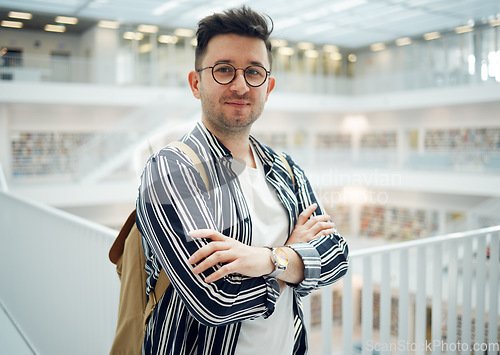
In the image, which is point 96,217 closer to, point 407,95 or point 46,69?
point 46,69

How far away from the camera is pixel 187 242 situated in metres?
0.86

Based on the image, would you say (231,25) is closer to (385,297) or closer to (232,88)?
(232,88)

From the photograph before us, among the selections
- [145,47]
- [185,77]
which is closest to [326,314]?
[185,77]

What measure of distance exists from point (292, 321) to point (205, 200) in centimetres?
37

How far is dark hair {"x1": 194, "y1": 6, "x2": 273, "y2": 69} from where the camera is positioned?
0.96 meters

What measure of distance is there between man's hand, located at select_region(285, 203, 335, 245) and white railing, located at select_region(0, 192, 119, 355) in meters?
0.70

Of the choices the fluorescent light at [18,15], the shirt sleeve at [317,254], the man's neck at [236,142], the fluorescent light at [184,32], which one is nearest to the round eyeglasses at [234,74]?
the man's neck at [236,142]

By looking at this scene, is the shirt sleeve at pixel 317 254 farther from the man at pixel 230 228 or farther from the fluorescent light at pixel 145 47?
the fluorescent light at pixel 145 47

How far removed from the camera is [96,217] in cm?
1133

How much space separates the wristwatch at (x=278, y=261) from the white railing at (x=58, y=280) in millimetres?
749

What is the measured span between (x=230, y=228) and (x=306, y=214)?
224 mm

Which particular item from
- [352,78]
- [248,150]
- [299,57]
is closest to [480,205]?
[352,78]

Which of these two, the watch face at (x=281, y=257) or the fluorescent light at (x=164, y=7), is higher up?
the fluorescent light at (x=164, y=7)

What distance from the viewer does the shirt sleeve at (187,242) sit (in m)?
0.85
